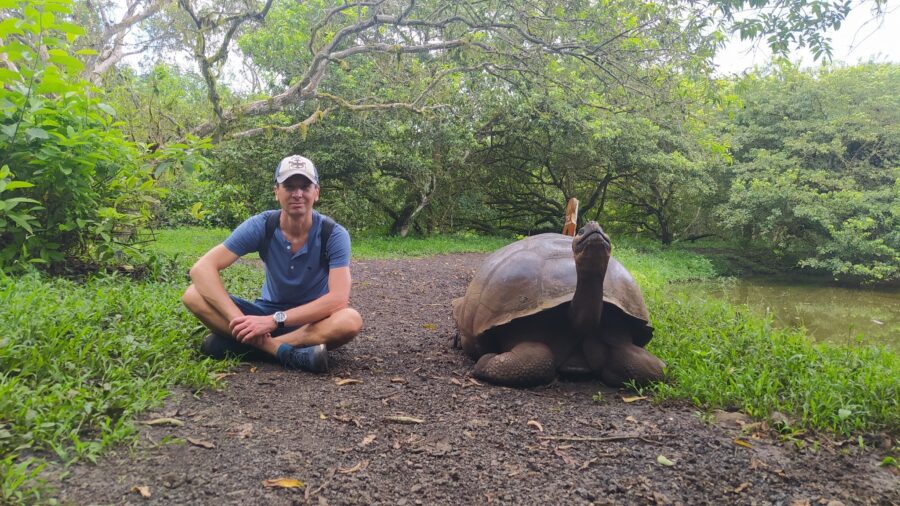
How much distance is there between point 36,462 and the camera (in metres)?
1.82

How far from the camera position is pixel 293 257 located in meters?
3.32

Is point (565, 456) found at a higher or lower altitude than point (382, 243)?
lower

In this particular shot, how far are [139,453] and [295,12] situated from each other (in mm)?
11750

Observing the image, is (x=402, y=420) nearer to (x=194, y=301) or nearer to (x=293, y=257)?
(x=293, y=257)

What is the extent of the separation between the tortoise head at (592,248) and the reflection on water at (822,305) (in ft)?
16.2

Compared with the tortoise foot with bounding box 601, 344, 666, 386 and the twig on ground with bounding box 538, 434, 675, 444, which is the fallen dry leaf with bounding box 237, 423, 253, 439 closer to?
the twig on ground with bounding box 538, 434, 675, 444

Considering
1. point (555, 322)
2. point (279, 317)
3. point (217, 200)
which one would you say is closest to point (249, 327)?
point (279, 317)

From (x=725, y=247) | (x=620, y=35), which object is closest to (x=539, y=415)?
(x=620, y=35)

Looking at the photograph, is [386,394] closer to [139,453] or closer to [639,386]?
[139,453]

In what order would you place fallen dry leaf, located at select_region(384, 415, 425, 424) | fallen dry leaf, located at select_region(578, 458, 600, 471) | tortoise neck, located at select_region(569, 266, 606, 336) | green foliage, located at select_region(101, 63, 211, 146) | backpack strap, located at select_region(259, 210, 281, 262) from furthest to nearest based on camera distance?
green foliage, located at select_region(101, 63, 211, 146), backpack strap, located at select_region(259, 210, 281, 262), tortoise neck, located at select_region(569, 266, 606, 336), fallen dry leaf, located at select_region(384, 415, 425, 424), fallen dry leaf, located at select_region(578, 458, 600, 471)

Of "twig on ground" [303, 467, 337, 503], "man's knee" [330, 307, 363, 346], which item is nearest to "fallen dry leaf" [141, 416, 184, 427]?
"twig on ground" [303, 467, 337, 503]

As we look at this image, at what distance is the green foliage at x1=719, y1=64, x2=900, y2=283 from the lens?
1154 cm

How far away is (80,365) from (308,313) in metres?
1.09

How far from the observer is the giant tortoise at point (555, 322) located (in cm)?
314
